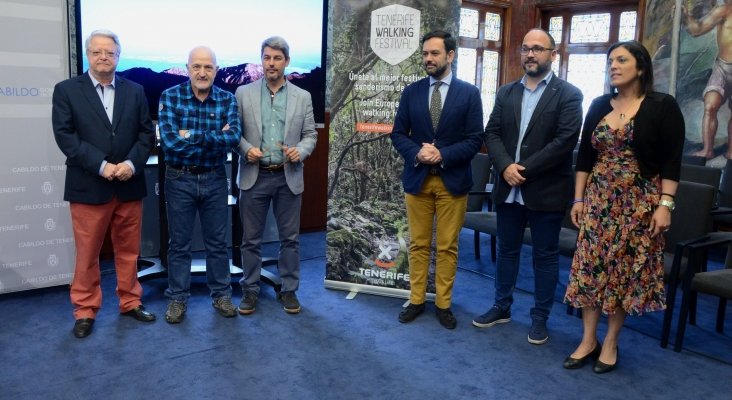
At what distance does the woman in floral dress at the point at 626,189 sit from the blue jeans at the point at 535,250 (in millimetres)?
312

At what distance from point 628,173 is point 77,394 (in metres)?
2.53

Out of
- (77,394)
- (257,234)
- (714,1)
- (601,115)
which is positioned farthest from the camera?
(714,1)

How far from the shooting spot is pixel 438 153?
3.24 meters

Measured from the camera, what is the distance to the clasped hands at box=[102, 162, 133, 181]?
3061mm

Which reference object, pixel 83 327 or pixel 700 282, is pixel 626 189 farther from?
pixel 83 327

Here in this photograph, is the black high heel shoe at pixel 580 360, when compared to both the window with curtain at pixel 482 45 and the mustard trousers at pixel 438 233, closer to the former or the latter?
the mustard trousers at pixel 438 233

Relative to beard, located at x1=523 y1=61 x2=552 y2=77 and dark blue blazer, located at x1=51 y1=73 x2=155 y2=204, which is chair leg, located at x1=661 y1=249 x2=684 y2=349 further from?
dark blue blazer, located at x1=51 y1=73 x2=155 y2=204

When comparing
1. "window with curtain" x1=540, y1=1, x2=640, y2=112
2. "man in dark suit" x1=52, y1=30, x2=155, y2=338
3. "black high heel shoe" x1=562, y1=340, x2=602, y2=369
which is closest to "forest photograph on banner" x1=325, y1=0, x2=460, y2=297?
"black high heel shoe" x1=562, y1=340, x2=602, y2=369

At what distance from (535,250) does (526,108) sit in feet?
2.46

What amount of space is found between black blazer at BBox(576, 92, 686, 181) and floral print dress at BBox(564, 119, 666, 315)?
1.4 inches

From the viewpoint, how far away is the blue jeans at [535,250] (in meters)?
3.19

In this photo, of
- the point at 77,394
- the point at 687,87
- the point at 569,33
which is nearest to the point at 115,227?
the point at 77,394

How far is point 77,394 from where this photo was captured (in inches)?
101

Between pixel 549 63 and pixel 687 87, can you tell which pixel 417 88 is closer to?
pixel 549 63
